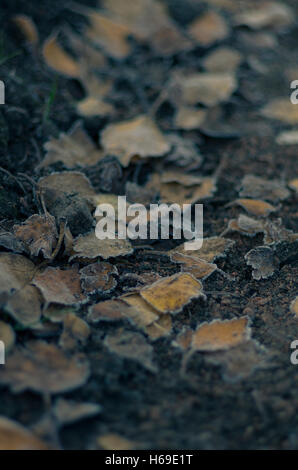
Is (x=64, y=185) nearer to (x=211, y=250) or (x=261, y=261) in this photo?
(x=211, y=250)

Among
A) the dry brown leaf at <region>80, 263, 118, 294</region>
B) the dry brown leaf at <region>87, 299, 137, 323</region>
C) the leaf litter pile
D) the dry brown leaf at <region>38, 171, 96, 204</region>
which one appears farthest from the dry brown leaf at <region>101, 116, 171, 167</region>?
the dry brown leaf at <region>87, 299, 137, 323</region>

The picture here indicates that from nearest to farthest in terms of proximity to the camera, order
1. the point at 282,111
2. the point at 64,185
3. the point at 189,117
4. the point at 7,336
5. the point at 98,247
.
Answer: the point at 7,336 < the point at 98,247 < the point at 64,185 < the point at 189,117 < the point at 282,111

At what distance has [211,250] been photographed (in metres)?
1.17

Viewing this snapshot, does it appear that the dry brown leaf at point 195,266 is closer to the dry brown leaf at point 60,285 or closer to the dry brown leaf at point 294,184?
the dry brown leaf at point 60,285

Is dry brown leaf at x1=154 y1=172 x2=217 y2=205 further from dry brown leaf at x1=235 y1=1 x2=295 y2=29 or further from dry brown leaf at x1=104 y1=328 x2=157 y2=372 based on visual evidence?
dry brown leaf at x1=235 y1=1 x2=295 y2=29

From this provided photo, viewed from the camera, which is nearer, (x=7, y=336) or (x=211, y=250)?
(x=7, y=336)

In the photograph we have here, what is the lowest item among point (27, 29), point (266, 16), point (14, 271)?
point (14, 271)

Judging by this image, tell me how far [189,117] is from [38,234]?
75 centimetres

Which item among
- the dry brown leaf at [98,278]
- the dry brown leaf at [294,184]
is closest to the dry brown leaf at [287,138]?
the dry brown leaf at [294,184]

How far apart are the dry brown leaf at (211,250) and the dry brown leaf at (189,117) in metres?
0.52

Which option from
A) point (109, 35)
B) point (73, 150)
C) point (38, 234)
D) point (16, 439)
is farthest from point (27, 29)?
point (16, 439)

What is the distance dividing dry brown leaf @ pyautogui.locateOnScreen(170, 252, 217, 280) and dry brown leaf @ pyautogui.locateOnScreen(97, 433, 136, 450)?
403mm

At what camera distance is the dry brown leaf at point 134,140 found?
1400mm

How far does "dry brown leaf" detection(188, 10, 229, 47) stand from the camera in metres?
1.97
